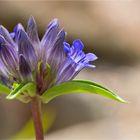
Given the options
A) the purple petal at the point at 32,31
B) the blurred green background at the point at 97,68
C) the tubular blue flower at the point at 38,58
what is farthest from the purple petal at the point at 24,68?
the blurred green background at the point at 97,68

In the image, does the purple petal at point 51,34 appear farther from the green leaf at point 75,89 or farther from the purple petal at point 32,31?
the green leaf at point 75,89

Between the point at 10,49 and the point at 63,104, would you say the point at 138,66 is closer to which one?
the point at 63,104

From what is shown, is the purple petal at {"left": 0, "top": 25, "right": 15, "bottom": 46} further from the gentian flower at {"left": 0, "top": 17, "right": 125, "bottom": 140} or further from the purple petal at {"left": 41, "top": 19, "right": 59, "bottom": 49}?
the purple petal at {"left": 41, "top": 19, "right": 59, "bottom": 49}

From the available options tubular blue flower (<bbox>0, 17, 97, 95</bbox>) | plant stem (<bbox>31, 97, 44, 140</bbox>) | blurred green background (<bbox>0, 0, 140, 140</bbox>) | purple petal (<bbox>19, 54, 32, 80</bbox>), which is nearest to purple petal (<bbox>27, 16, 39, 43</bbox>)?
tubular blue flower (<bbox>0, 17, 97, 95</bbox>)

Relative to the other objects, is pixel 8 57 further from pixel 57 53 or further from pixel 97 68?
pixel 97 68

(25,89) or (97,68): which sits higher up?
(25,89)

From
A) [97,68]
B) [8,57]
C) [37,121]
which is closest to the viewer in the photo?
[37,121]

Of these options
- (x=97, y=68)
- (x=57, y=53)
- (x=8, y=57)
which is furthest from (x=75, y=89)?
(x=97, y=68)
